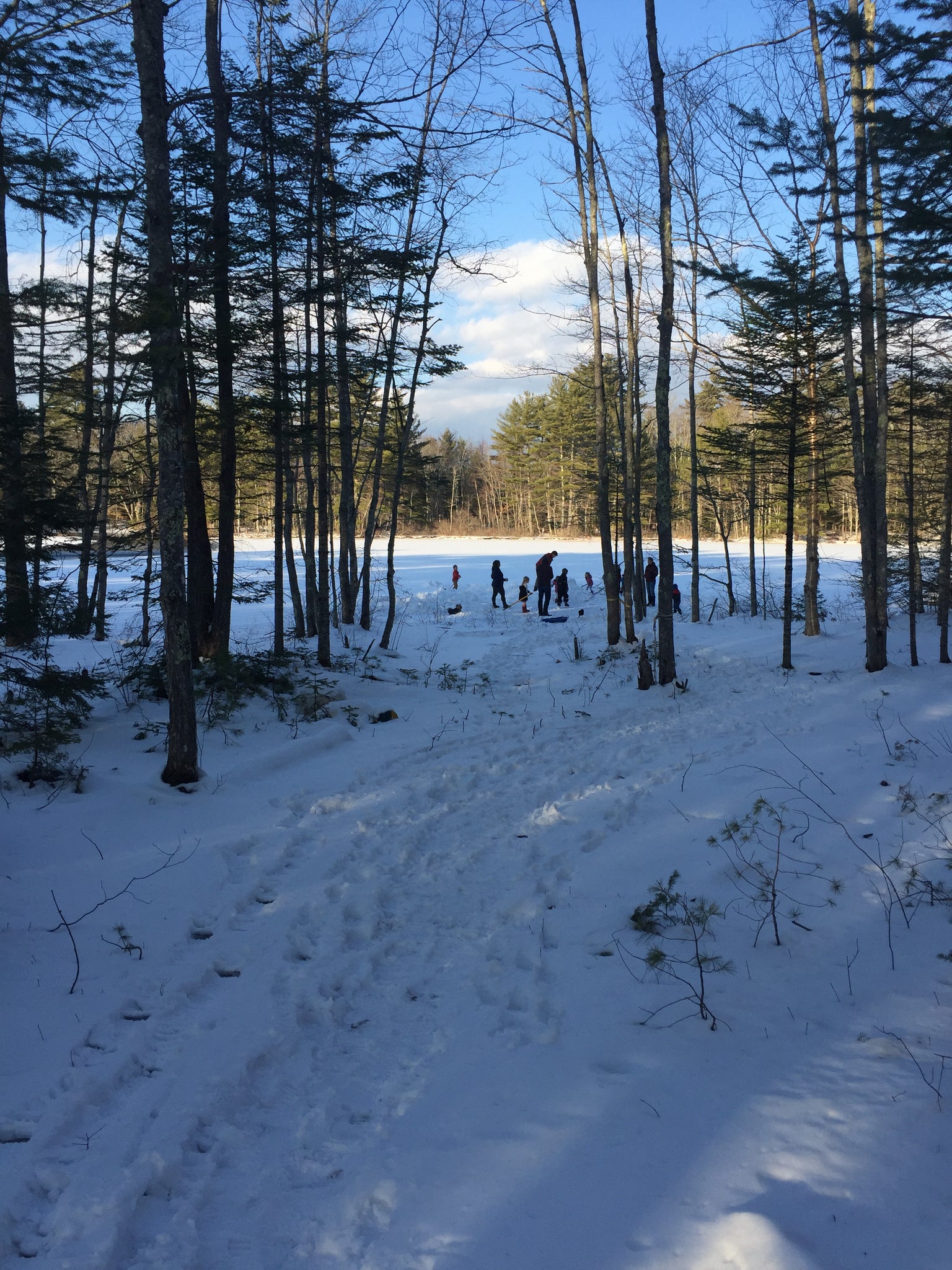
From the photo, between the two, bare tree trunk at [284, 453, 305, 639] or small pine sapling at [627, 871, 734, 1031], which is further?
bare tree trunk at [284, 453, 305, 639]

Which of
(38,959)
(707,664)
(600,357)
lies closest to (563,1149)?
(38,959)

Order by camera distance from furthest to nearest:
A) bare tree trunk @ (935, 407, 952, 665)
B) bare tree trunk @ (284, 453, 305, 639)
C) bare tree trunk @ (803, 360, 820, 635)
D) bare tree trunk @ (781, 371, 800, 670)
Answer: bare tree trunk @ (803, 360, 820, 635)
bare tree trunk @ (284, 453, 305, 639)
bare tree trunk @ (781, 371, 800, 670)
bare tree trunk @ (935, 407, 952, 665)

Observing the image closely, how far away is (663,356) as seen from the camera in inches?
426

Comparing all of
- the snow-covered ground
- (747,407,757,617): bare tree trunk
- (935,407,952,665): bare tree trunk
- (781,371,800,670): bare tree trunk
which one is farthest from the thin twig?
(935,407,952,665): bare tree trunk

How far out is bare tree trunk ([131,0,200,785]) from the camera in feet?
17.9

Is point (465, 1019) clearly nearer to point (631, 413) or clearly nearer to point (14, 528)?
point (14, 528)

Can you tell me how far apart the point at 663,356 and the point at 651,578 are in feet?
46.6

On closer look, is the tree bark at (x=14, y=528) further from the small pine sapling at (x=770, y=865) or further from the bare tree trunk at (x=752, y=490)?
the bare tree trunk at (x=752, y=490)

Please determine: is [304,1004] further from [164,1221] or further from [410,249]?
[410,249]

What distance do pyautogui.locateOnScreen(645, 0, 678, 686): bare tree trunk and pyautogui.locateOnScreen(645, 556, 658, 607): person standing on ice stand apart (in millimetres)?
10635

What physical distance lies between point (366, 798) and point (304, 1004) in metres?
2.99

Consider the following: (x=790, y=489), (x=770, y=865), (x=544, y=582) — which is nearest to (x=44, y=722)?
(x=770, y=865)

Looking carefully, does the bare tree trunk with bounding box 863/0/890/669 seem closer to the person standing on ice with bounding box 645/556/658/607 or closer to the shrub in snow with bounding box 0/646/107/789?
the person standing on ice with bounding box 645/556/658/607

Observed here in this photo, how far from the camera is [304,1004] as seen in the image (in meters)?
3.56
